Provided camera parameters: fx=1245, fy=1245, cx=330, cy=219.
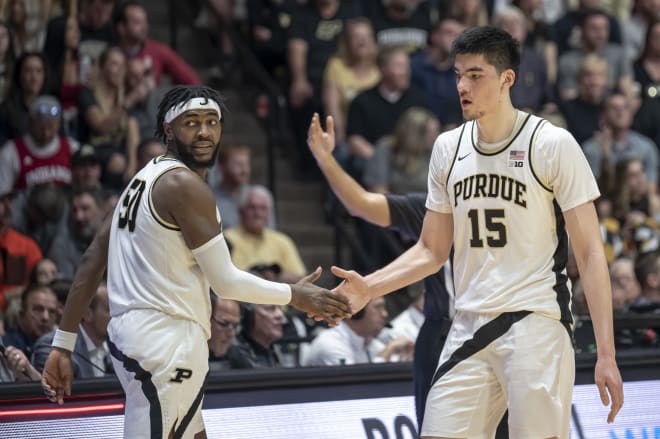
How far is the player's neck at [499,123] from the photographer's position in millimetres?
4926

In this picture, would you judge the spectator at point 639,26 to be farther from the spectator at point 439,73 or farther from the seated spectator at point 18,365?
the seated spectator at point 18,365

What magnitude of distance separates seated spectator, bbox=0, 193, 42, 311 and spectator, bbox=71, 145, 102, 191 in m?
0.81

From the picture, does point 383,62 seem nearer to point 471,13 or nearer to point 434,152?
point 471,13

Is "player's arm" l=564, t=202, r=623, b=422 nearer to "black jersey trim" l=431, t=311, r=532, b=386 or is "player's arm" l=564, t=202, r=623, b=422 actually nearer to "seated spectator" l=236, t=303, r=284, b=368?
"black jersey trim" l=431, t=311, r=532, b=386

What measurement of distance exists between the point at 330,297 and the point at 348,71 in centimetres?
633

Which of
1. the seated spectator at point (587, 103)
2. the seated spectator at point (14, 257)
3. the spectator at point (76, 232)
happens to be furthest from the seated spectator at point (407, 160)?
the seated spectator at point (14, 257)

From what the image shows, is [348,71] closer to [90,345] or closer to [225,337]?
[225,337]

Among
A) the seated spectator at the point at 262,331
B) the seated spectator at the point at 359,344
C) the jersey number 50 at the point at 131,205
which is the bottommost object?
the seated spectator at the point at 359,344

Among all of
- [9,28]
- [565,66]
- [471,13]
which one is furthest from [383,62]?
[9,28]

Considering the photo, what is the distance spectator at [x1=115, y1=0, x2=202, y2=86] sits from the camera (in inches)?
405

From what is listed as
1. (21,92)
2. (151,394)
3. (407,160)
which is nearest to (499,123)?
(151,394)

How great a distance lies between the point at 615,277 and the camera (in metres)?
9.01

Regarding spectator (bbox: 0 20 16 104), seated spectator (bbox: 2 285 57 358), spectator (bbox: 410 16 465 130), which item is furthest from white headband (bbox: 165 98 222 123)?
spectator (bbox: 410 16 465 130)

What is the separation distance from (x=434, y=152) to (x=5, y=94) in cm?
537
